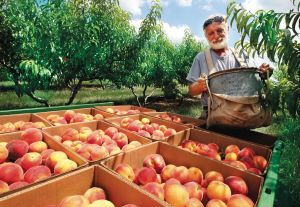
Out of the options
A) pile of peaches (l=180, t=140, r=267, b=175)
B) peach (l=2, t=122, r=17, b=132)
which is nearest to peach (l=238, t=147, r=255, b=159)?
pile of peaches (l=180, t=140, r=267, b=175)

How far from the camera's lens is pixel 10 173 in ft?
3.68

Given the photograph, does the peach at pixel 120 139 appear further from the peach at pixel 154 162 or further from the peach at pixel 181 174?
the peach at pixel 181 174

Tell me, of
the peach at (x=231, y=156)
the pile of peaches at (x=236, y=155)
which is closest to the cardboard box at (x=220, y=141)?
the pile of peaches at (x=236, y=155)

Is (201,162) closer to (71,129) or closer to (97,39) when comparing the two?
(71,129)

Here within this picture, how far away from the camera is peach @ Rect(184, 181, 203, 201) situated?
1.13 metres

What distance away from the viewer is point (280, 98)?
4.39 feet

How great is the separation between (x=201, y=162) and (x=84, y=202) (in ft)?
2.19

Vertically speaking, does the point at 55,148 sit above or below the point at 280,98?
below

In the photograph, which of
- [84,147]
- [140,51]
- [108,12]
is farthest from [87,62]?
[84,147]

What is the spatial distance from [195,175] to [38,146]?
886mm

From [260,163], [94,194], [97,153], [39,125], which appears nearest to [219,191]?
[260,163]

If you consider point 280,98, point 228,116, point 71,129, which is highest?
point 280,98

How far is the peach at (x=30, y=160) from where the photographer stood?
1253 millimetres

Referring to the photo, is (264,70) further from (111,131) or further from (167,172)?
(111,131)
